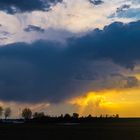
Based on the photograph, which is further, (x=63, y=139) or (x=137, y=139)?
(x=63, y=139)

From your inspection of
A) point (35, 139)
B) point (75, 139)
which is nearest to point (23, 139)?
point (35, 139)

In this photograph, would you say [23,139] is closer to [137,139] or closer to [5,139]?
[5,139]

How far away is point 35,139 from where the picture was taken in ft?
294

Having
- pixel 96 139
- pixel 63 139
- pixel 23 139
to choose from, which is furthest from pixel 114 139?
pixel 23 139

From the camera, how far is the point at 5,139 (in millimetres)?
90688

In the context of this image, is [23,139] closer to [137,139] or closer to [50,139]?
[50,139]

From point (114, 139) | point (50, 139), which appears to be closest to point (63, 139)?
point (50, 139)

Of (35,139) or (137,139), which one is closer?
(137,139)

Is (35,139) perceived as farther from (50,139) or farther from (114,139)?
(114,139)

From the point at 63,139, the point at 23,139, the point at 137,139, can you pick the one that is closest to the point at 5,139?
the point at 23,139

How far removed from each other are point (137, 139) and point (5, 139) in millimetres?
25285

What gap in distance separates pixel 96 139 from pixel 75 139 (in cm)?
397

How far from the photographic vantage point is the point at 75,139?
290 ft

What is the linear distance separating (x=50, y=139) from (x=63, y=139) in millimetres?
2478
